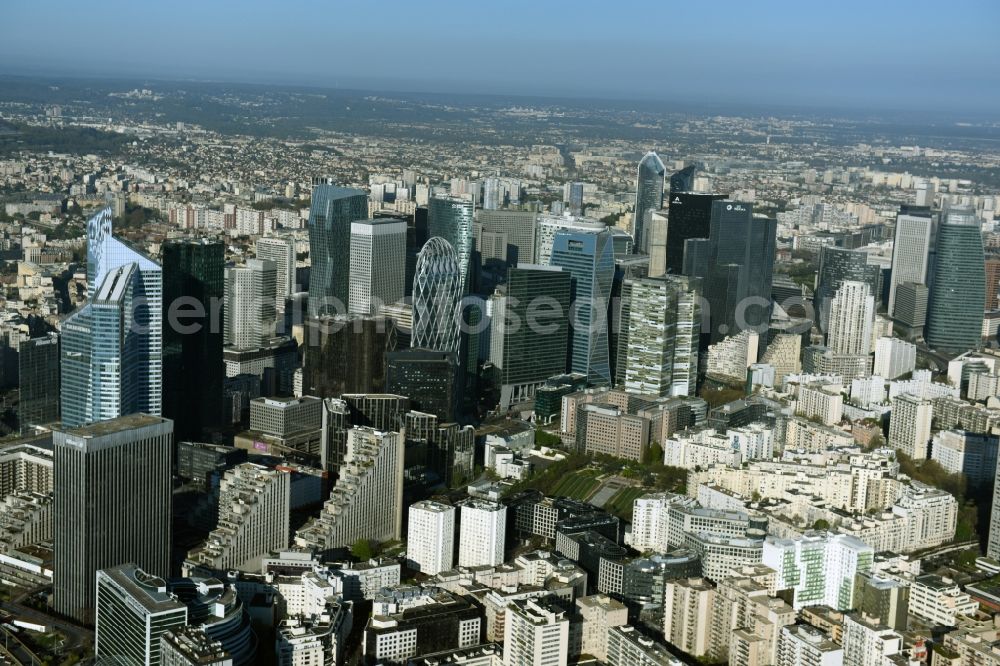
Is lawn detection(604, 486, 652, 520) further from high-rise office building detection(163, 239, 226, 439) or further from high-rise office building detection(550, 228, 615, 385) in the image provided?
high-rise office building detection(163, 239, 226, 439)

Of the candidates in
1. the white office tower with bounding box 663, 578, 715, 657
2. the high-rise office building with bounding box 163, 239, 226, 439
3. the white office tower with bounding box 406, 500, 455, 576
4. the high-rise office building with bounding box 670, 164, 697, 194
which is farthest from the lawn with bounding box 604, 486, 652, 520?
the high-rise office building with bounding box 670, 164, 697, 194

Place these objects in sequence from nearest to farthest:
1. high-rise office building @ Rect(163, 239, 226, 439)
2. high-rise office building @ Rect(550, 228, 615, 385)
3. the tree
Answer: the tree
high-rise office building @ Rect(163, 239, 226, 439)
high-rise office building @ Rect(550, 228, 615, 385)

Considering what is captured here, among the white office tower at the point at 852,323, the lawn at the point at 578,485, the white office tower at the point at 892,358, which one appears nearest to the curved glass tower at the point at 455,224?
the white office tower at the point at 852,323

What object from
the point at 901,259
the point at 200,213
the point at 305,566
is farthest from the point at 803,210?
the point at 305,566

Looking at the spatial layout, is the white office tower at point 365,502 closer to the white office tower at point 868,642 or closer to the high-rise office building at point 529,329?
the white office tower at point 868,642

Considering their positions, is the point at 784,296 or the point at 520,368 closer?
the point at 520,368

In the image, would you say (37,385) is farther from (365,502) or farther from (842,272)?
(842,272)

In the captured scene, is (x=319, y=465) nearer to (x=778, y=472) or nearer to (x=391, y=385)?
(x=391, y=385)
